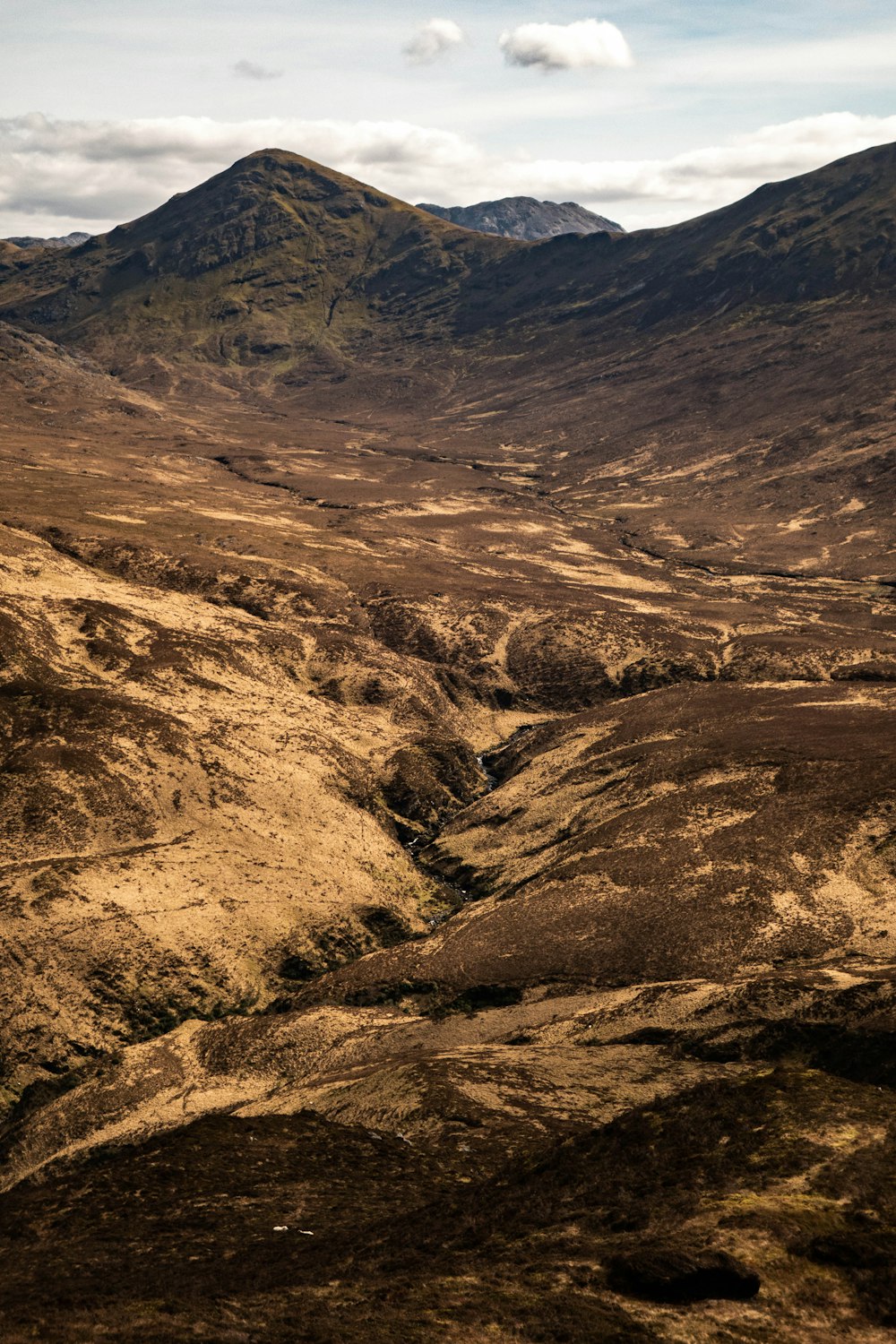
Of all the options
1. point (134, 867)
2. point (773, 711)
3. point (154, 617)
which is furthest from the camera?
point (154, 617)

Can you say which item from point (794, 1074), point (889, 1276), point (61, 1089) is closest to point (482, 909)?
point (61, 1089)

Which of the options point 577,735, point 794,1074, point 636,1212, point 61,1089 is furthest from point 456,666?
point 636,1212

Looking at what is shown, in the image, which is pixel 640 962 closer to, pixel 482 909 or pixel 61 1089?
pixel 482 909

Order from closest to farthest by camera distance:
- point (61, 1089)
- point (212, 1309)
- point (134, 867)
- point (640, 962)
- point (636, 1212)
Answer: point (212, 1309) < point (636, 1212) < point (61, 1089) < point (640, 962) < point (134, 867)

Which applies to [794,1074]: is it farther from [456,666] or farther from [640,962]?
[456,666]

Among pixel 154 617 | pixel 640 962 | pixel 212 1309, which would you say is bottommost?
pixel 640 962

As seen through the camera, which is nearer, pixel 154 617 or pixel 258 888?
pixel 258 888

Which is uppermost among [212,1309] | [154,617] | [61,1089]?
[154,617]

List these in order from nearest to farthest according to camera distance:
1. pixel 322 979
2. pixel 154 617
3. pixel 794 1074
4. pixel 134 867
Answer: pixel 794 1074, pixel 322 979, pixel 134 867, pixel 154 617

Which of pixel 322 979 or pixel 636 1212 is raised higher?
pixel 636 1212
